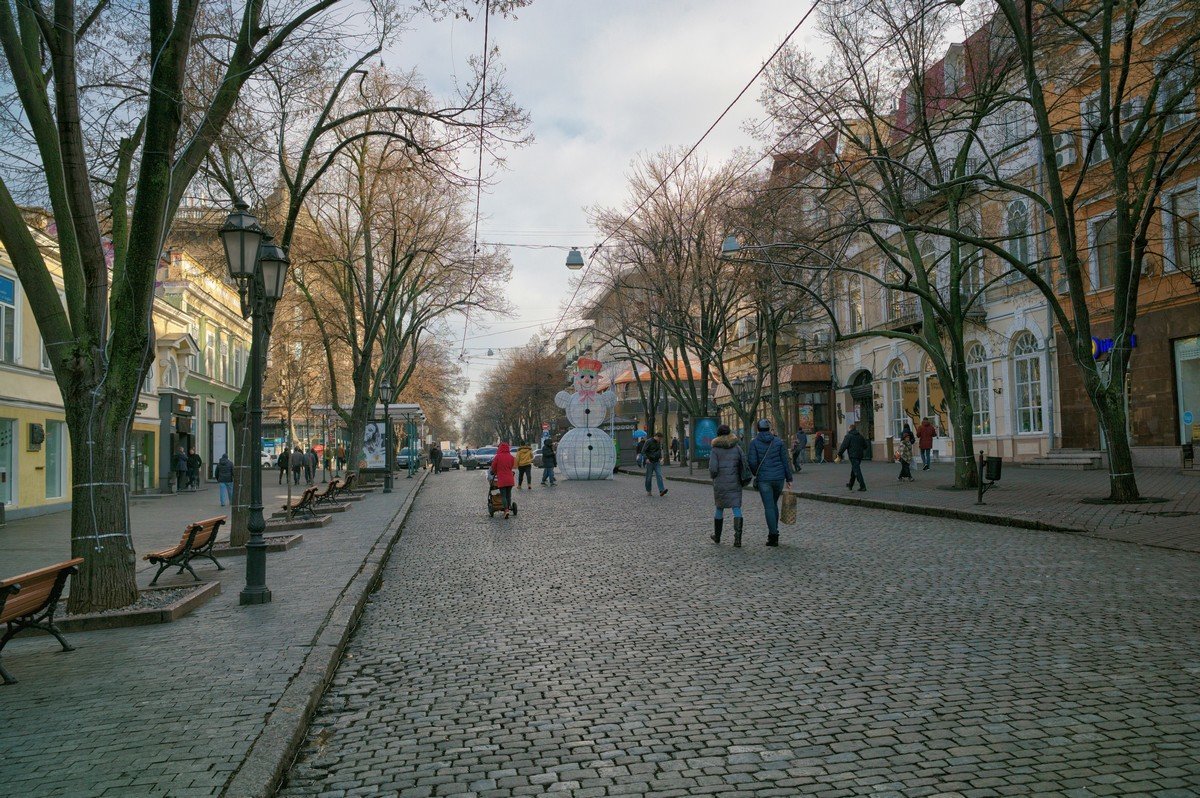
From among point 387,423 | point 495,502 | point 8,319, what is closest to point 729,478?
point 495,502

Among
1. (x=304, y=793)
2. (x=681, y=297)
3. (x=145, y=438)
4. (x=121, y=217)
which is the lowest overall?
(x=304, y=793)

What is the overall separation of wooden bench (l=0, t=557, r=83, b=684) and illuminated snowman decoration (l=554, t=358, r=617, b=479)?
2902 cm

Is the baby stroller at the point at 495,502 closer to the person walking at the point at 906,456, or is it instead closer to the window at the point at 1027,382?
the person walking at the point at 906,456

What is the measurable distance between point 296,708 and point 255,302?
24.8ft

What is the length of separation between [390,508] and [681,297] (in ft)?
52.0

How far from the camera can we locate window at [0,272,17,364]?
2252 centimetres

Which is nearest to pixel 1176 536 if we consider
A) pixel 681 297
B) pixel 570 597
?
pixel 570 597

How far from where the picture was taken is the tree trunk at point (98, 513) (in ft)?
27.4

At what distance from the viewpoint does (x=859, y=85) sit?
20.8 meters

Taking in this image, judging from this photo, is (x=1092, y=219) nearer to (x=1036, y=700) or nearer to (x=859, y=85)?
(x=859, y=85)

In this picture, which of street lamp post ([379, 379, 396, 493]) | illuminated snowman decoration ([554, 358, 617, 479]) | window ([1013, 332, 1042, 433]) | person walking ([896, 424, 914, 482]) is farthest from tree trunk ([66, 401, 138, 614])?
window ([1013, 332, 1042, 433])

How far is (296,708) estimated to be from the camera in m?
5.26

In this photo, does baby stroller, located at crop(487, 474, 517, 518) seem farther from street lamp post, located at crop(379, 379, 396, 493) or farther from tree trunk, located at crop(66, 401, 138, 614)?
street lamp post, located at crop(379, 379, 396, 493)

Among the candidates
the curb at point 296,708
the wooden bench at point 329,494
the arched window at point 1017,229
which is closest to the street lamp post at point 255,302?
the curb at point 296,708
